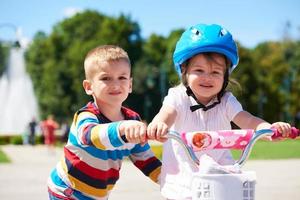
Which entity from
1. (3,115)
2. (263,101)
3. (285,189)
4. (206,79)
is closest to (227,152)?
(206,79)

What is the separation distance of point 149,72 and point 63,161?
5190 centimetres

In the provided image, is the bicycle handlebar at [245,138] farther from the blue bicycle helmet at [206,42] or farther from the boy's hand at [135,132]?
the blue bicycle helmet at [206,42]

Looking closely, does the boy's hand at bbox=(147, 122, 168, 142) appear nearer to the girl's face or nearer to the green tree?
the girl's face

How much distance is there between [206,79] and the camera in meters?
3.36

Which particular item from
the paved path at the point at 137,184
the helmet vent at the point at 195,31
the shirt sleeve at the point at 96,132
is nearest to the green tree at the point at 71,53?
the paved path at the point at 137,184

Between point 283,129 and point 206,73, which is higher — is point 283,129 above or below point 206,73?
below

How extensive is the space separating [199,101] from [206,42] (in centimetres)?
43

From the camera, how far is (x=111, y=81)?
11.5ft

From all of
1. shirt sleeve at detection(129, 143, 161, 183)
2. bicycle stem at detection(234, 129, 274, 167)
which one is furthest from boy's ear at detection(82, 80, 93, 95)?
bicycle stem at detection(234, 129, 274, 167)

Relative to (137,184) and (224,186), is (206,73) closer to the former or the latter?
(224,186)

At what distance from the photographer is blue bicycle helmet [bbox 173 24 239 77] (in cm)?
323

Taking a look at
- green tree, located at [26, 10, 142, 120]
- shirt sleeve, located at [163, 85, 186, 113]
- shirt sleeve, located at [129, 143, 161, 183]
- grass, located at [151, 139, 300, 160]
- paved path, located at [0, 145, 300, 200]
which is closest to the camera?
shirt sleeve, located at [163, 85, 186, 113]

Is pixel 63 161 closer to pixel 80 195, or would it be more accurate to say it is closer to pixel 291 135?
pixel 80 195

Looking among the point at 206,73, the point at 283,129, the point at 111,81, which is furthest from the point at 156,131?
the point at 111,81
